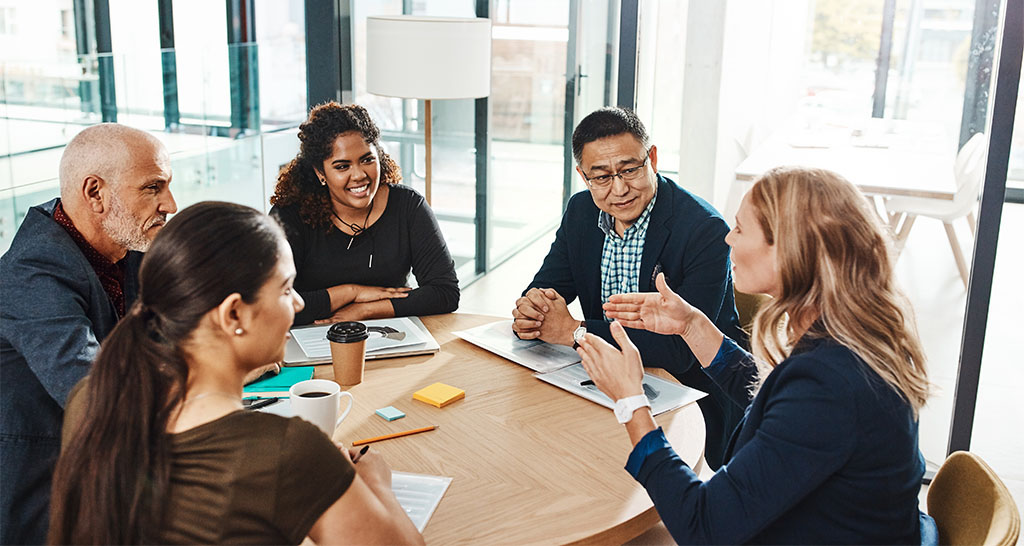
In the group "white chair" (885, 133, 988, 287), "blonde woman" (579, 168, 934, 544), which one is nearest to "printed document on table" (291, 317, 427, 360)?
"blonde woman" (579, 168, 934, 544)

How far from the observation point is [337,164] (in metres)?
2.74

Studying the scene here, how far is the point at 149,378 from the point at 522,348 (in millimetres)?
1220

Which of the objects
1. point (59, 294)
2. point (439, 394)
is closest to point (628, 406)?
point (439, 394)

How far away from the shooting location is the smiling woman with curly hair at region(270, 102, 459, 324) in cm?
271

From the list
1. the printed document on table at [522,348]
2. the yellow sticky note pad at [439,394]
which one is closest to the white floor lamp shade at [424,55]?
the printed document on table at [522,348]

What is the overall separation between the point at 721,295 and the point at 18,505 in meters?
1.70

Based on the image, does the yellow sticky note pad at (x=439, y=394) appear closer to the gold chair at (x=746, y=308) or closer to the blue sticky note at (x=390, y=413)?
the blue sticky note at (x=390, y=413)

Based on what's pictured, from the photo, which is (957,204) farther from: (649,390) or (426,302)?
(426,302)

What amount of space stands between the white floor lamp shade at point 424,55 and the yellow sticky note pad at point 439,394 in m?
1.71

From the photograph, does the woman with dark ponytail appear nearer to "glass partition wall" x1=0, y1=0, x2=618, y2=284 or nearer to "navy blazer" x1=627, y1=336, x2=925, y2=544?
"navy blazer" x1=627, y1=336, x2=925, y2=544

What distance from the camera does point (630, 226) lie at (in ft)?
8.46

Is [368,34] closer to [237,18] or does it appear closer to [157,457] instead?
[237,18]

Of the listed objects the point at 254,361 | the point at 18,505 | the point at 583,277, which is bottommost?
the point at 18,505

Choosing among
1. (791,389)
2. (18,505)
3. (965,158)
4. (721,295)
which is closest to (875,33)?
(965,158)
